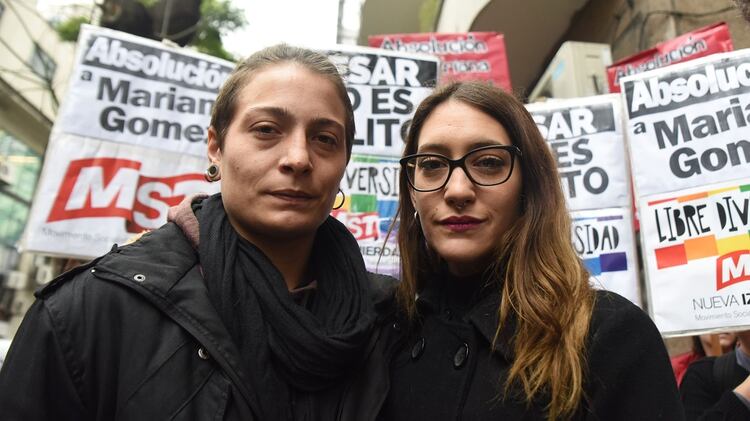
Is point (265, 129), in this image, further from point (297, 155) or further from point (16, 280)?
point (16, 280)

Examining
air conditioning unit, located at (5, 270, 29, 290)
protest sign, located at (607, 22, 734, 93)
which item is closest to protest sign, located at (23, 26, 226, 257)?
protest sign, located at (607, 22, 734, 93)

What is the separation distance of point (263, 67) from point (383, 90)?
2.12 metres

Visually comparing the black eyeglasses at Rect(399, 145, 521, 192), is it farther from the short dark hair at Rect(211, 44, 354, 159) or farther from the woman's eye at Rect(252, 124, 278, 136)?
the woman's eye at Rect(252, 124, 278, 136)

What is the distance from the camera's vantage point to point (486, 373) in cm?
155

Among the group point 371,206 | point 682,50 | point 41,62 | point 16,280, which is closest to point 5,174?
point 16,280

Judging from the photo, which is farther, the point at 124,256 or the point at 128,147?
the point at 128,147

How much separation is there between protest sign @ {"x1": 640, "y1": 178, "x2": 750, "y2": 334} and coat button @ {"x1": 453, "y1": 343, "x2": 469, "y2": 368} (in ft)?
5.17

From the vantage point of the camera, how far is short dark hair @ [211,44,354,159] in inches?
66.5

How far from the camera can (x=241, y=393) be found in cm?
132

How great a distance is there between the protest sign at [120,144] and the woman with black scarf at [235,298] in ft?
6.15

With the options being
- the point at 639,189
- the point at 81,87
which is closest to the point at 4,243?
the point at 81,87

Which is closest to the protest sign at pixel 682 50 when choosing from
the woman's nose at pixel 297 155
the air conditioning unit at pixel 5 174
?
the woman's nose at pixel 297 155

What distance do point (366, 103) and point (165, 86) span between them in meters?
1.20

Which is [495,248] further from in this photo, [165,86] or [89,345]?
[165,86]
